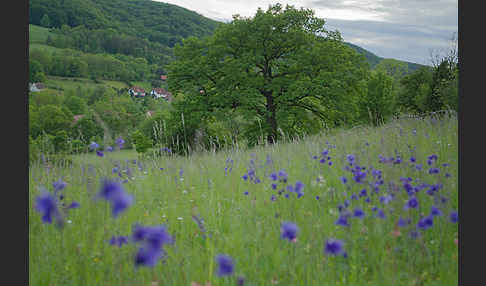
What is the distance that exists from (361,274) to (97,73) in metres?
48.9

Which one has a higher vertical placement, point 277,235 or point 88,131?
point 88,131

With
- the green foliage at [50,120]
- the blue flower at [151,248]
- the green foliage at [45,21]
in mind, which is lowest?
the blue flower at [151,248]

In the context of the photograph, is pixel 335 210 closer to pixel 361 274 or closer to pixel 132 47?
pixel 361 274

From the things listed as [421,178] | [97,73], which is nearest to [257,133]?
[421,178]

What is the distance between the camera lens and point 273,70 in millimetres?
19484

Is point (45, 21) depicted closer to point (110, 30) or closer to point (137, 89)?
point (110, 30)

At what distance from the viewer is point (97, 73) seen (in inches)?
1718

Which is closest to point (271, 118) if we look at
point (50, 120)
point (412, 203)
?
point (50, 120)

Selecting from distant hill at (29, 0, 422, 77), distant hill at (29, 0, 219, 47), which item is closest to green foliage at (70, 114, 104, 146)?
distant hill at (29, 0, 422, 77)

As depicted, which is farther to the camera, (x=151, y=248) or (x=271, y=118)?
(x=271, y=118)

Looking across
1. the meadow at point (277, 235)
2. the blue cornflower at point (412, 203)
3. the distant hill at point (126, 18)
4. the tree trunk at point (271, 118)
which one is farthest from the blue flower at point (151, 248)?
the distant hill at point (126, 18)

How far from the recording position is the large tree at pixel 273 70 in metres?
17.2

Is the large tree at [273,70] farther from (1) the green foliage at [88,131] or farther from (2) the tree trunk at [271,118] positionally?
(1) the green foliage at [88,131]

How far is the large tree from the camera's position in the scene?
1722 centimetres
